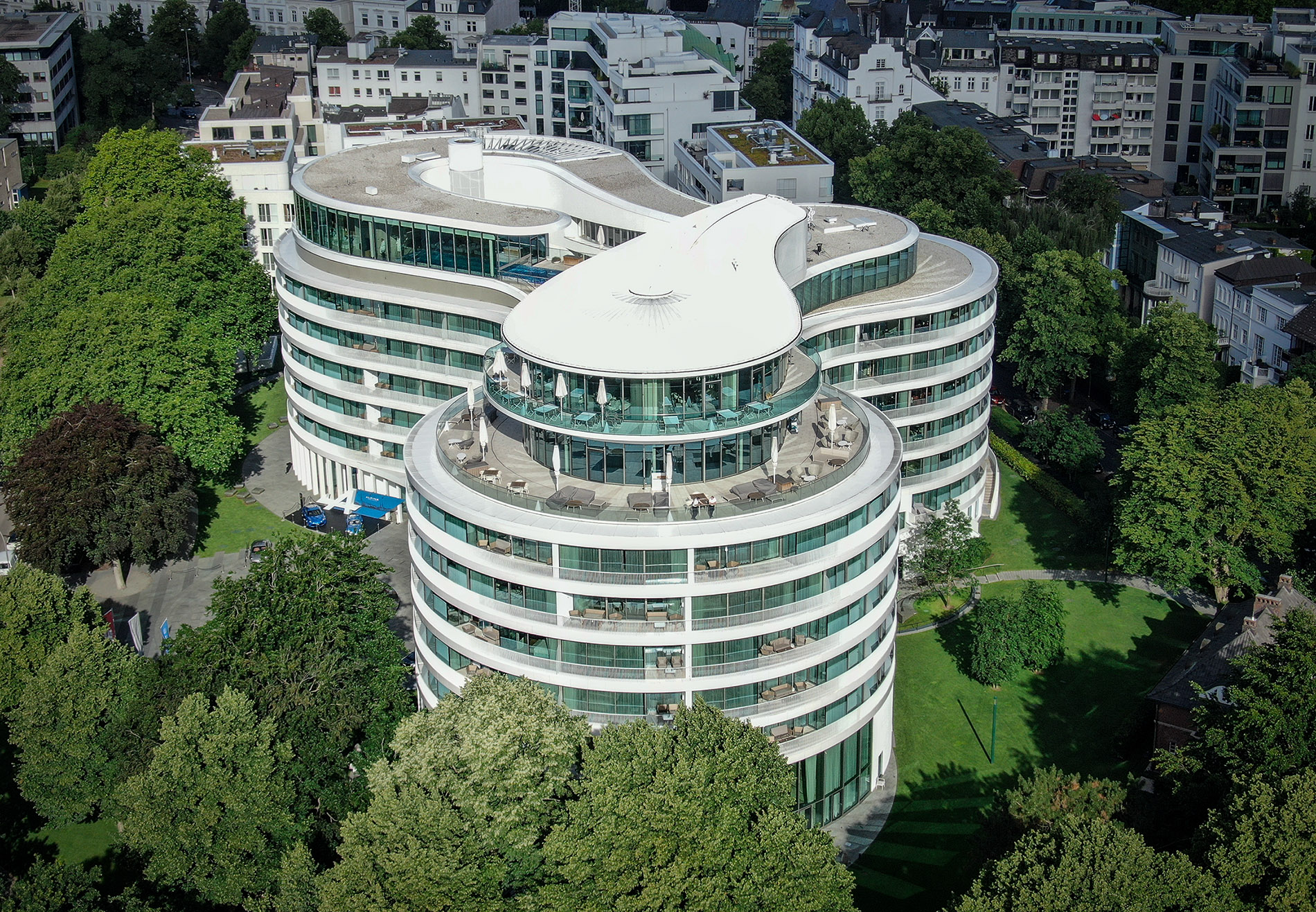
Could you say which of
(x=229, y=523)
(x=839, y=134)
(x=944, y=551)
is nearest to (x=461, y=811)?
(x=944, y=551)

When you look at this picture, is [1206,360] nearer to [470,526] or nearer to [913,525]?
[913,525]

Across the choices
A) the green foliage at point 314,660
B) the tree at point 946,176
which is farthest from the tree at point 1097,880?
the tree at point 946,176

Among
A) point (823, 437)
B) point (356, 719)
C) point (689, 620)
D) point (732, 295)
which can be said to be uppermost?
point (732, 295)

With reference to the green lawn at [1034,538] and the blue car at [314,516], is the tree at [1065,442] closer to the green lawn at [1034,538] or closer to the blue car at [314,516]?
the green lawn at [1034,538]

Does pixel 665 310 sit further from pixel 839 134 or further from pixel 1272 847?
pixel 839 134

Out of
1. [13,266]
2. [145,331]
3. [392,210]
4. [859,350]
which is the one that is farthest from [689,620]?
[13,266]
